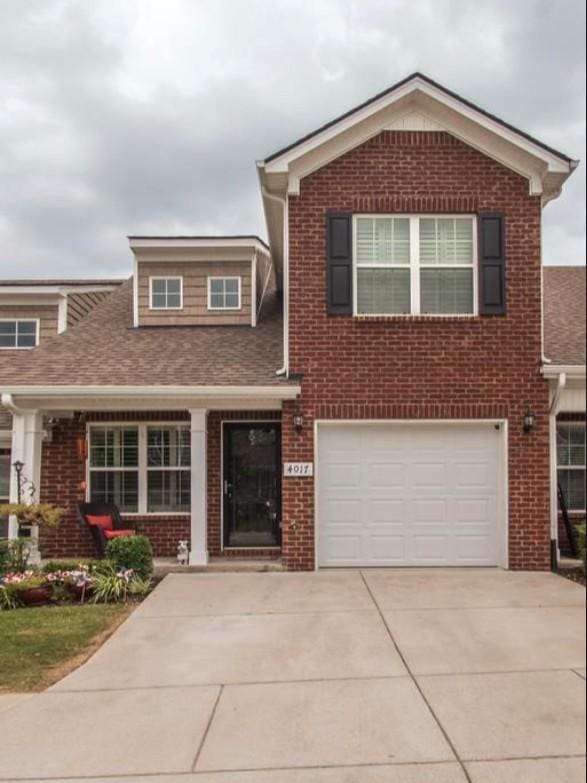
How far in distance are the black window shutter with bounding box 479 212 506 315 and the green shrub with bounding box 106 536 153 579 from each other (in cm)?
554

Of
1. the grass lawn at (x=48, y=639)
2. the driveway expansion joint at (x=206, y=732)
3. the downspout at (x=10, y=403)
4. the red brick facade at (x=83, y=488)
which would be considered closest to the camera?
the driveway expansion joint at (x=206, y=732)

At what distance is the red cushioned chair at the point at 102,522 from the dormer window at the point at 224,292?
4.12 meters

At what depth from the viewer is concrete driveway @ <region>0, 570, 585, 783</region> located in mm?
3723

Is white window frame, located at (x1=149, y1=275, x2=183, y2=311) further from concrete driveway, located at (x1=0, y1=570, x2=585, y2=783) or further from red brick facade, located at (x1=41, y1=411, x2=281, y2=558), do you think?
concrete driveway, located at (x1=0, y1=570, x2=585, y2=783)

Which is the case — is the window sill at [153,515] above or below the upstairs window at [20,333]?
below

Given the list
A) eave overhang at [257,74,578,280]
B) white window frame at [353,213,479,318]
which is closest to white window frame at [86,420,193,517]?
white window frame at [353,213,479,318]

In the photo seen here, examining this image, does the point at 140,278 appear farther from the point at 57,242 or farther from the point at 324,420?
the point at 57,242

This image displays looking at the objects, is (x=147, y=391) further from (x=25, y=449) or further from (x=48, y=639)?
(x=48, y=639)

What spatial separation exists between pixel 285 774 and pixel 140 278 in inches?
387

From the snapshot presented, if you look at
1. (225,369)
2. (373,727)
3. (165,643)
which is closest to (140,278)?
(225,369)

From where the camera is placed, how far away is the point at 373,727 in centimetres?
423

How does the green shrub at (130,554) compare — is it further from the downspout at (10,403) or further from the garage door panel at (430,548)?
the garage door panel at (430,548)

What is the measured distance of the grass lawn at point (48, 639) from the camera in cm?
539

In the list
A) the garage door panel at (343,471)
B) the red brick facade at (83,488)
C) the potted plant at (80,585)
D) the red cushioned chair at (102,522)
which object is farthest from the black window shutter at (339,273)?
the potted plant at (80,585)
